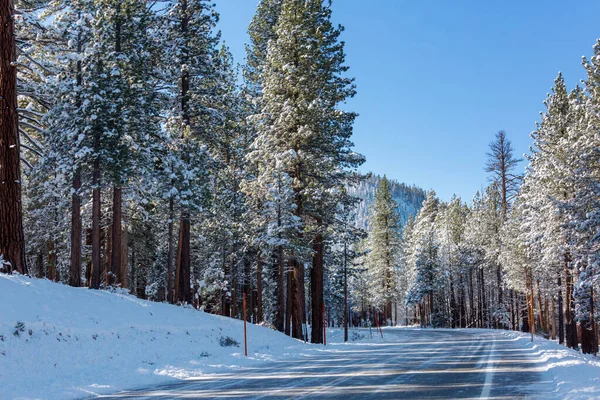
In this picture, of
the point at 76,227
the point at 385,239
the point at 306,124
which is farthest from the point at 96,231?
the point at 385,239

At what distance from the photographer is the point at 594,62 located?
2169 centimetres

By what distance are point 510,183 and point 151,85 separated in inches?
1353

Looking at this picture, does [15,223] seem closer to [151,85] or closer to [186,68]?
[151,85]

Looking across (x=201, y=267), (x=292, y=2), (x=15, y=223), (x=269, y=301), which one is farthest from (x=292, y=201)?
(x=201, y=267)

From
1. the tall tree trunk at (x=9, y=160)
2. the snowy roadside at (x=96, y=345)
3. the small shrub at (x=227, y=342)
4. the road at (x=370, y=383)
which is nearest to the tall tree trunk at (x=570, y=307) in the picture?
the snowy roadside at (x=96, y=345)

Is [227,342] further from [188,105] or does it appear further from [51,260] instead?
[51,260]

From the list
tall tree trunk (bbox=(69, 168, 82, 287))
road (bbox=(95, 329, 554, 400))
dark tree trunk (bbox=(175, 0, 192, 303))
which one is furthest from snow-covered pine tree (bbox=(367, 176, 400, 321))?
road (bbox=(95, 329, 554, 400))

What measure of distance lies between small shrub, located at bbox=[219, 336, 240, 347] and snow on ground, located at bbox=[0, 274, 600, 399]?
5cm

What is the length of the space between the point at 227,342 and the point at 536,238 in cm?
2119

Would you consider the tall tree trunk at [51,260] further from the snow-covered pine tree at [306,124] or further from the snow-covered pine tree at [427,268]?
the snow-covered pine tree at [427,268]

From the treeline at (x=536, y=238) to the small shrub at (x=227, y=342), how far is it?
14.2 metres

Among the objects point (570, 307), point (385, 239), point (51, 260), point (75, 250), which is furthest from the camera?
point (385, 239)

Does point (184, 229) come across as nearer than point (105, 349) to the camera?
No

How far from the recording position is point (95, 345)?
486 inches
